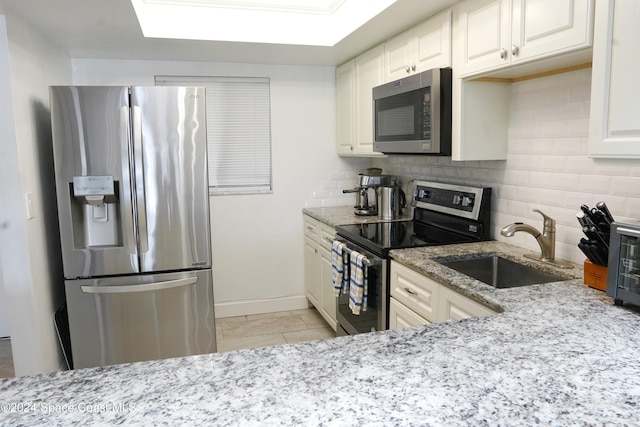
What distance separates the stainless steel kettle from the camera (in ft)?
11.3

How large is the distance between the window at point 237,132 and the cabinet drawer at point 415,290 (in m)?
1.93

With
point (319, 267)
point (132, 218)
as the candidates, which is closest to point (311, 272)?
point (319, 267)

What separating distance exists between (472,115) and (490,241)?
2.32ft

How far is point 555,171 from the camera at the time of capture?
7.28ft

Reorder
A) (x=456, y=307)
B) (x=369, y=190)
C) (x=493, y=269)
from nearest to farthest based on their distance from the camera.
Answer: (x=456, y=307) < (x=493, y=269) < (x=369, y=190)

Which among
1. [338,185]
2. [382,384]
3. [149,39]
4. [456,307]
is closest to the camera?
[382,384]

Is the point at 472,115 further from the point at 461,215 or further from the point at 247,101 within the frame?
the point at 247,101

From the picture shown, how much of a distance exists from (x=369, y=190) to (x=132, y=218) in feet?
5.77

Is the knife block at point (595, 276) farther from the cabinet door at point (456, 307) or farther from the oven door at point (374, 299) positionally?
the oven door at point (374, 299)

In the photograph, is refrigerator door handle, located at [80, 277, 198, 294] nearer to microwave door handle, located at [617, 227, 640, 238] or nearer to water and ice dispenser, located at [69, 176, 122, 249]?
water and ice dispenser, located at [69, 176, 122, 249]

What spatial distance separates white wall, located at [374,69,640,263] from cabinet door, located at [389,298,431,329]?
0.71 metres

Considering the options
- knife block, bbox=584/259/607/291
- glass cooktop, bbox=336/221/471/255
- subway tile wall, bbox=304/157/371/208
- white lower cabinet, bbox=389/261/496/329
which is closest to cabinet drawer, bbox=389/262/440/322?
white lower cabinet, bbox=389/261/496/329

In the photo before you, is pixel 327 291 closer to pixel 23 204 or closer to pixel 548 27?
pixel 23 204

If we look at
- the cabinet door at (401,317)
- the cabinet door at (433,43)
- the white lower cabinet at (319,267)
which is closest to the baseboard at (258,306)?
the white lower cabinet at (319,267)
